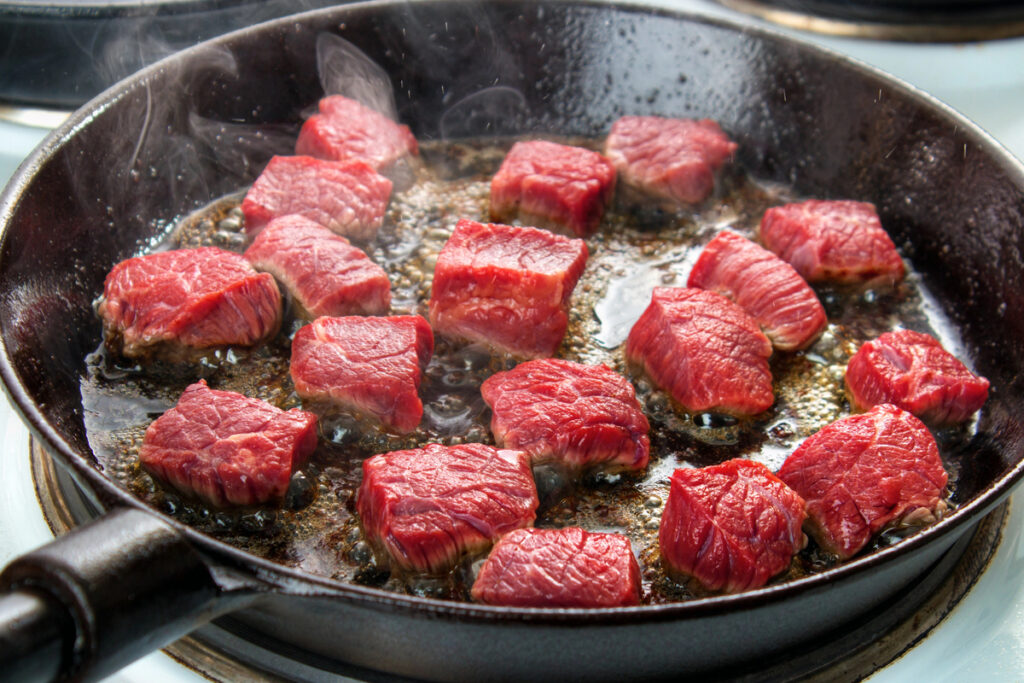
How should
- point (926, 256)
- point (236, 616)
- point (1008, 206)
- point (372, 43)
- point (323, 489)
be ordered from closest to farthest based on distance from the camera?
point (236, 616), point (323, 489), point (1008, 206), point (926, 256), point (372, 43)

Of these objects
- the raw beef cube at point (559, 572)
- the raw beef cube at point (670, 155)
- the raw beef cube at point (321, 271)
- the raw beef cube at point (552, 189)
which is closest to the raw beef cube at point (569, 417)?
the raw beef cube at point (559, 572)

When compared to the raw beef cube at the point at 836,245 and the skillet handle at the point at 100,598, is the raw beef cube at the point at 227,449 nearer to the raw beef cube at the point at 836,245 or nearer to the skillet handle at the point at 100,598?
the skillet handle at the point at 100,598

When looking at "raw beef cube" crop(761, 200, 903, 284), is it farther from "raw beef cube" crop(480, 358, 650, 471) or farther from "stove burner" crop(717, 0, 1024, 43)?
"stove burner" crop(717, 0, 1024, 43)

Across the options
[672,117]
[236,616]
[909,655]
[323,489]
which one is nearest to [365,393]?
[323,489]

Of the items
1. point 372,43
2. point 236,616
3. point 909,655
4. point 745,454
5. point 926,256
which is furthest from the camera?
point 372,43

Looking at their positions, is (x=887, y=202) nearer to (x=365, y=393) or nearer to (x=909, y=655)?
(x=909, y=655)
